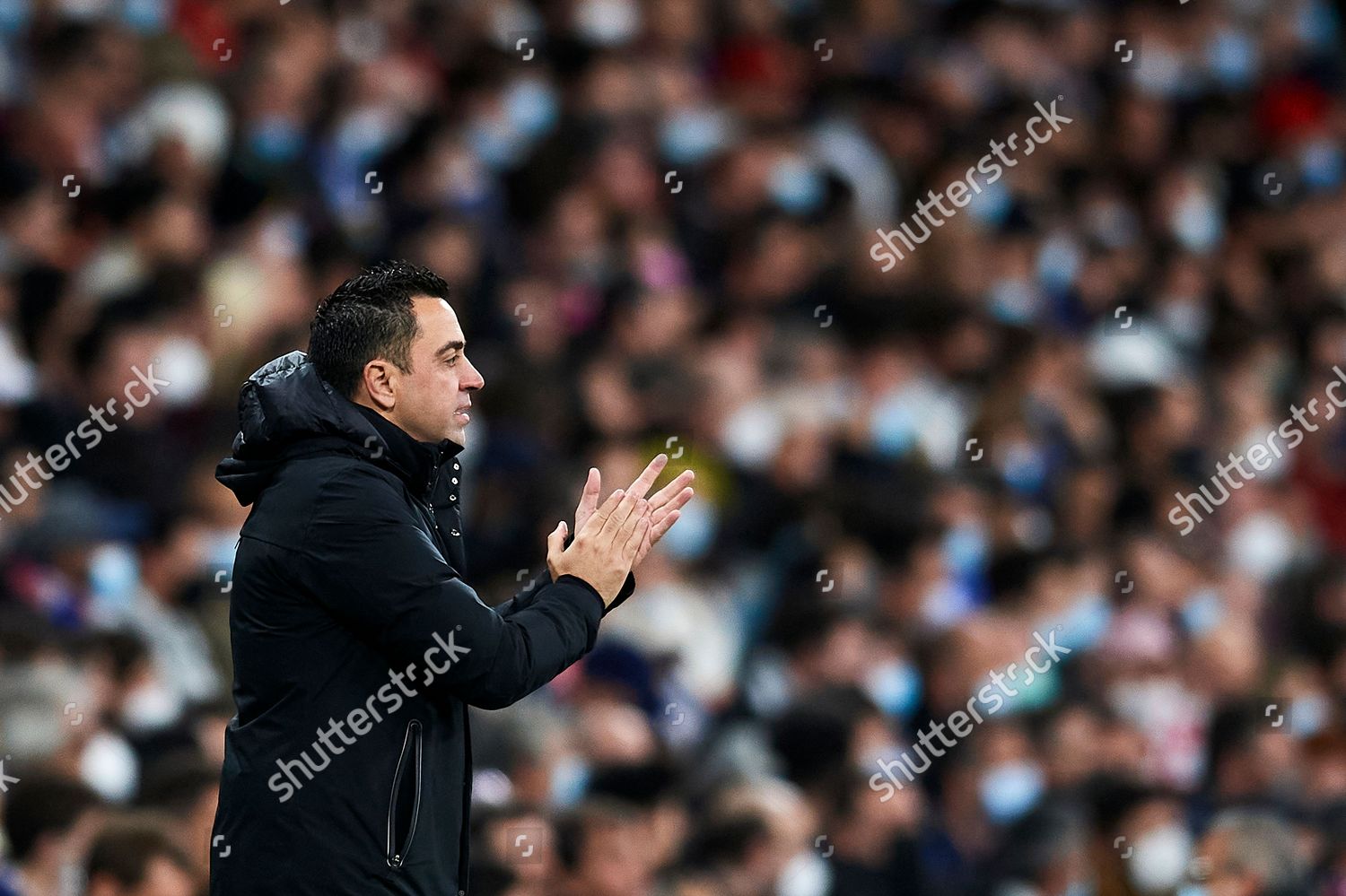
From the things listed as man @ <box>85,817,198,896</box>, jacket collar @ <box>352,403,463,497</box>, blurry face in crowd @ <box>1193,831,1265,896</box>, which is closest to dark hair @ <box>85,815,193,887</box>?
man @ <box>85,817,198,896</box>

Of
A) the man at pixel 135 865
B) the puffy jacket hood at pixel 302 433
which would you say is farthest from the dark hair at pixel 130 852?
the puffy jacket hood at pixel 302 433

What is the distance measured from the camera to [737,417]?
670 cm

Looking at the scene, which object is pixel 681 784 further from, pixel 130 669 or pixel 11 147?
pixel 11 147

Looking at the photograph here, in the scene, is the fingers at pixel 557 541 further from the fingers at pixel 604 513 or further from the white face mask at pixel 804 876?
the white face mask at pixel 804 876

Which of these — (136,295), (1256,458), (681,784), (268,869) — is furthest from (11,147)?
(1256,458)

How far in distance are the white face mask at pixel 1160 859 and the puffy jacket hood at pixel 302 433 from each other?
299cm

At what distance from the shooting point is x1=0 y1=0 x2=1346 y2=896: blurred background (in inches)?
192

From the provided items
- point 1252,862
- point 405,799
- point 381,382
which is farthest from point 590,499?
point 1252,862

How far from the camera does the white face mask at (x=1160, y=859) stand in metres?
5.15

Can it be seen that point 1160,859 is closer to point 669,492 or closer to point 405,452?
point 669,492

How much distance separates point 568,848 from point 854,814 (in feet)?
3.04

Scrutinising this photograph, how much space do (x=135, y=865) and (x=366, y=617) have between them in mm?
1313

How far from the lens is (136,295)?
554 centimetres

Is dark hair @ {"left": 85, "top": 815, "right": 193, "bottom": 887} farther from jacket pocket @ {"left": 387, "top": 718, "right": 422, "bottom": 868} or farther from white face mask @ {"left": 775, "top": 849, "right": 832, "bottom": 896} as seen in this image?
white face mask @ {"left": 775, "top": 849, "right": 832, "bottom": 896}
